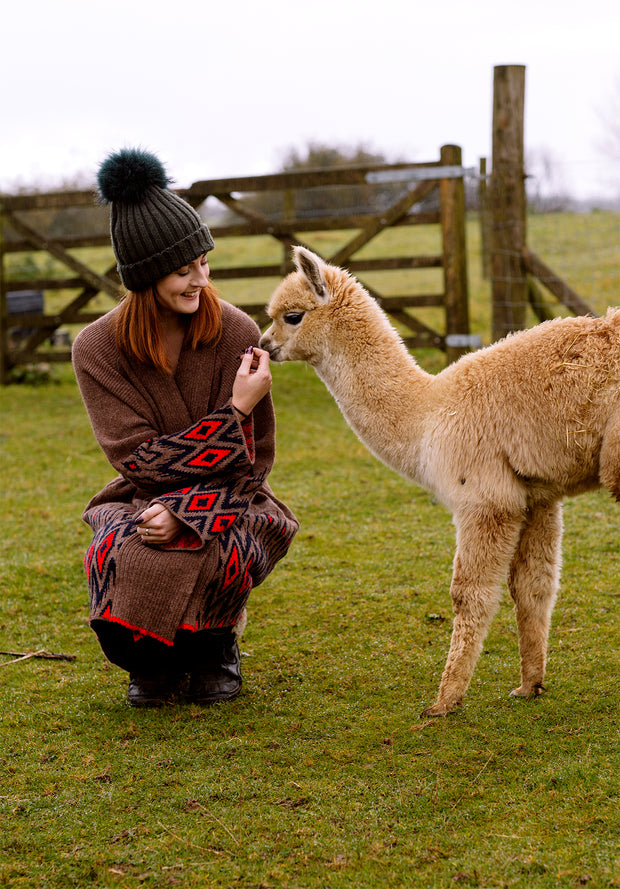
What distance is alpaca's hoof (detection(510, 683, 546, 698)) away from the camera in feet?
10.3

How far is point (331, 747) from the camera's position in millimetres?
2902

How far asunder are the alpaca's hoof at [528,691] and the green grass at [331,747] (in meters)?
0.03

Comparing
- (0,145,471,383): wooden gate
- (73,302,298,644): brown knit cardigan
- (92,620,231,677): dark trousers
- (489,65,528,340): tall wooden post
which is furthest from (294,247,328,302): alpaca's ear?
(489,65,528,340): tall wooden post

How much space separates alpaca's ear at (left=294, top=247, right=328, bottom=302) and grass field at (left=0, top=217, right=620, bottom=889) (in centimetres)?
137

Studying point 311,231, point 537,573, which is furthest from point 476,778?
point 311,231

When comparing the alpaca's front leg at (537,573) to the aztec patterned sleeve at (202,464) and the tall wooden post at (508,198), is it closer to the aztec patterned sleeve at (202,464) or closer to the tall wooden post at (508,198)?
the aztec patterned sleeve at (202,464)

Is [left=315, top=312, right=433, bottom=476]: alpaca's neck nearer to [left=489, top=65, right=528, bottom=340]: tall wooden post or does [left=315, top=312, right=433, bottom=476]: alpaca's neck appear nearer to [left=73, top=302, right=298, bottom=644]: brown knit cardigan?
[left=73, top=302, right=298, bottom=644]: brown knit cardigan

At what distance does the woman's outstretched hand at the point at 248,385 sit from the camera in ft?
10.5

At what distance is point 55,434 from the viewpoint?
7539mm

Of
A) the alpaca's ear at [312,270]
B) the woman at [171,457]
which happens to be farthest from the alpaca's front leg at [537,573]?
the alpaca's ear at [312,270]

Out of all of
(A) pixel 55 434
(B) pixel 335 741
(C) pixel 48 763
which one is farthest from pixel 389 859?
(A) pixel 55 434

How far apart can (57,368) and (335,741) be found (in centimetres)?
805

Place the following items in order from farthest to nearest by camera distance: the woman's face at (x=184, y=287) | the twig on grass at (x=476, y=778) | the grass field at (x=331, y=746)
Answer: the woman's face at (x=184, y=287), the twig on grass at (x=476, y=778), the grass field at (x=331, y=746)

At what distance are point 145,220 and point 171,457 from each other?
2.54 ft
